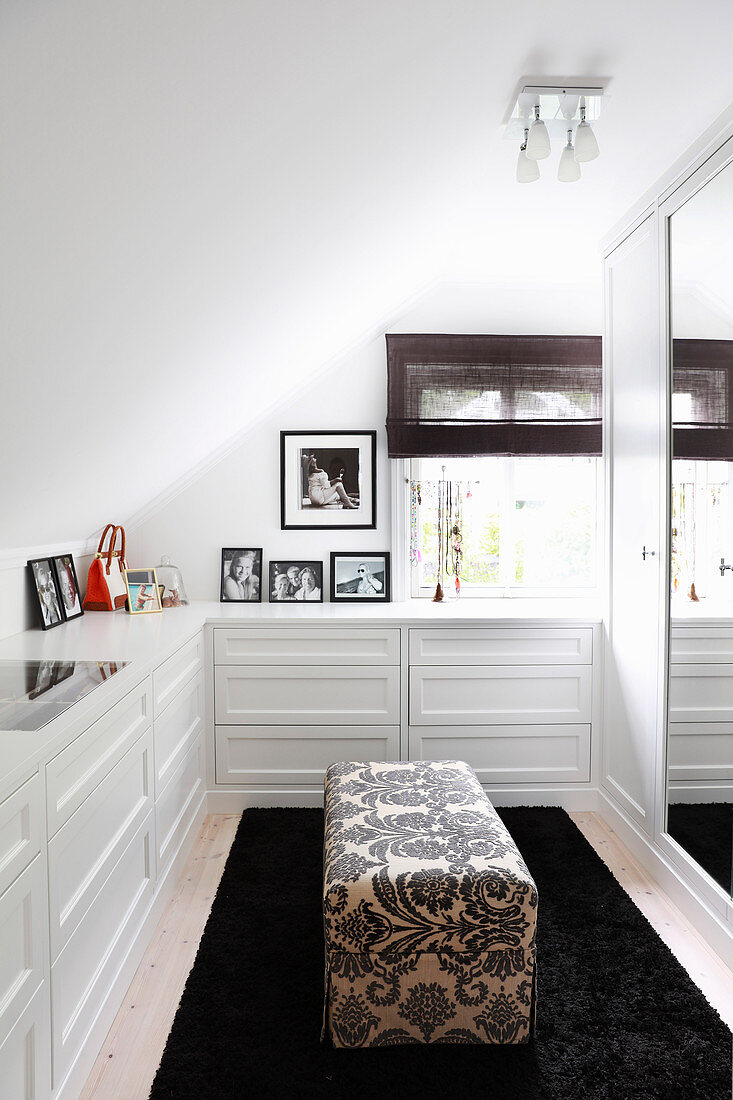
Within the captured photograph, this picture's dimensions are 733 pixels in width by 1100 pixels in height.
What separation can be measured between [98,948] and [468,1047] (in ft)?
2.86

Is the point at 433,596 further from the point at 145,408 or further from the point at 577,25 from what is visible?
the point at 577,25

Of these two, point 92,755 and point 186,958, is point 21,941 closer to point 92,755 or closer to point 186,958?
point 92,755

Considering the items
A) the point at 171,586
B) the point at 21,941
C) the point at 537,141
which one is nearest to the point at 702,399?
the point at 537,141

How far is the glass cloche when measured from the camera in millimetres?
3227

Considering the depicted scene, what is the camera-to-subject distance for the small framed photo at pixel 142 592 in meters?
2.99

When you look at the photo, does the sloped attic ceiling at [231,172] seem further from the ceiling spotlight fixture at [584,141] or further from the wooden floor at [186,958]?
the wooden floor at [186,958]

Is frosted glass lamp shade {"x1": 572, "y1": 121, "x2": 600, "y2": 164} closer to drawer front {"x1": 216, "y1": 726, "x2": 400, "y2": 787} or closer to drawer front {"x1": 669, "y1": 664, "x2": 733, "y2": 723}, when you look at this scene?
drawer front {"x1": 669, "y1": 664, "x2": 733, "y2": 723}

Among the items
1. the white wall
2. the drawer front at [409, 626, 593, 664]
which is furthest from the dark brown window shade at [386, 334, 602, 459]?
the drawer front at [409, 626, 593, 664]

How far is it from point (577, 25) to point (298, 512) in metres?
2.34

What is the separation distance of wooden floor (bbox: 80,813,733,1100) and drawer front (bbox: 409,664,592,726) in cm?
48

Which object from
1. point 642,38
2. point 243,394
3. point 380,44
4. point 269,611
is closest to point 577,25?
point 642,38

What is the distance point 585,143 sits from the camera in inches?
69.7

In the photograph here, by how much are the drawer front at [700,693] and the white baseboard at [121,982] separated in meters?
1.64

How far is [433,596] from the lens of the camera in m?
3.48
